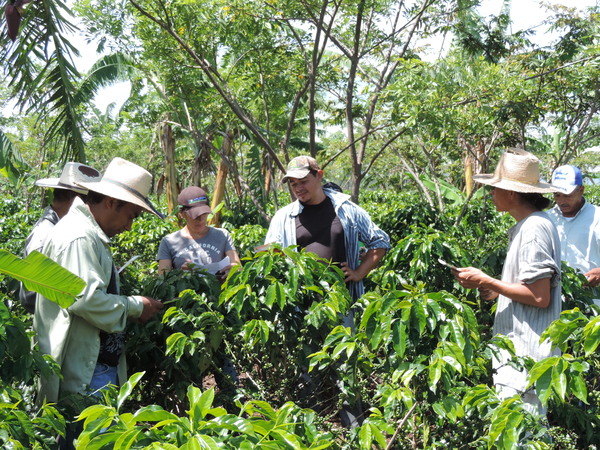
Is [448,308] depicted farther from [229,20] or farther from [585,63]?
[585,63]

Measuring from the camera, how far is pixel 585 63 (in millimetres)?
7402

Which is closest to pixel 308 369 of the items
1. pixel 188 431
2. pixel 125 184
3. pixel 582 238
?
pixel 125 184

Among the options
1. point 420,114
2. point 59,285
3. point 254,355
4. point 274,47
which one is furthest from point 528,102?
point 59,285

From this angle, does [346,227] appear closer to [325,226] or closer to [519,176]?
[325,226]

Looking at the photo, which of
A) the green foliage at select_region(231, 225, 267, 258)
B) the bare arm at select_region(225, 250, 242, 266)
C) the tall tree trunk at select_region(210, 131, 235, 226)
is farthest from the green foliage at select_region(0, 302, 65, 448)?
the tall tree trunk at select_region(210, 131, 235, 226)

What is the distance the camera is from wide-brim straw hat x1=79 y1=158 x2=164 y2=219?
8.96ft

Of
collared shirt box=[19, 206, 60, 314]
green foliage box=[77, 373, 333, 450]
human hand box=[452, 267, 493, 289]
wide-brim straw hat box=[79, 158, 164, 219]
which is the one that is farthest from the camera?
collared shirt box=[19, 206, 60, 314]

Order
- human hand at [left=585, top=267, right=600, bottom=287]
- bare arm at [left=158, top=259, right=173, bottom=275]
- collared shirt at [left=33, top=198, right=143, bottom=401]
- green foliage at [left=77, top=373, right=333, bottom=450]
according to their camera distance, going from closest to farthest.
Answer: green foliage at [left=77, top=373, right=333, bottom=450] < collared shirt at [left=33, top=198, right=143, bottom=401] < human hand at [left=585, top=267, right=600, bottom=287] < bare arm at [left=158, top=259, right=173, bottom=275]

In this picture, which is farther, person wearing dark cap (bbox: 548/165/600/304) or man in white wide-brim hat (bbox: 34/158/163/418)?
person wearing dark cap (bbox: 548/165/600/304)

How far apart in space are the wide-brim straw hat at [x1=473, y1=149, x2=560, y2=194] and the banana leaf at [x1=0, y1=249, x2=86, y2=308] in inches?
81.5

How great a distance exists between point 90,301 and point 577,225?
331 centimetres

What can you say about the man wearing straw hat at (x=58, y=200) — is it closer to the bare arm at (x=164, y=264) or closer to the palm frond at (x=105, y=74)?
the bare arm at (x=164, y=264)

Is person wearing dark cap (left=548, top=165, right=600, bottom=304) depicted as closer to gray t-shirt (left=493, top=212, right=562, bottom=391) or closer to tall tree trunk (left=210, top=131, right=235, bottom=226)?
gray t-shirt (left=493, top=212, right=562, bottom=391)

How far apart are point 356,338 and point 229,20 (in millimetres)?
5637
